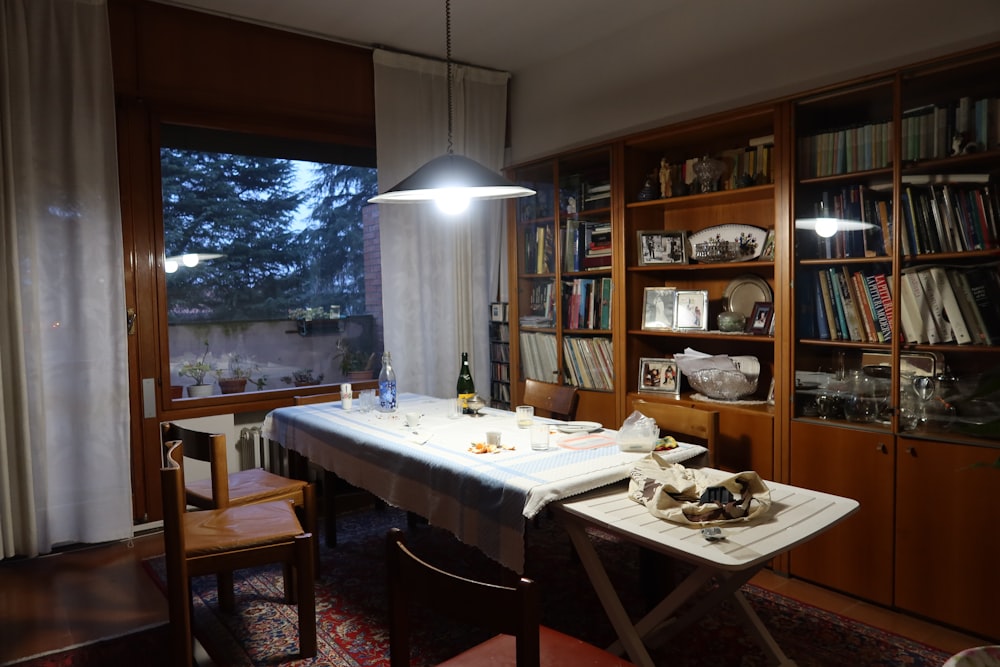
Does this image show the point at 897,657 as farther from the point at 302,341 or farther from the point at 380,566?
the point at 302,341

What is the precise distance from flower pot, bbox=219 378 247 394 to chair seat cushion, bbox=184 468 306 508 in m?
0.91

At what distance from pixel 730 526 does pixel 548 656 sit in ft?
1.88

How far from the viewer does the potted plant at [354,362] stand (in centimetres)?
444

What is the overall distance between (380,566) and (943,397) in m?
2.45

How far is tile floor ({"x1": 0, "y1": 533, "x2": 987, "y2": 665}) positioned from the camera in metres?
2.56

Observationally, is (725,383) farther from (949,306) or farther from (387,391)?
(387,391)

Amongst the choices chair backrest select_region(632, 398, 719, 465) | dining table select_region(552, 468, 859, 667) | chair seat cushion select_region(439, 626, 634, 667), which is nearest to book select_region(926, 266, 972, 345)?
chair backrest select_region(632, 398, 719, 465)

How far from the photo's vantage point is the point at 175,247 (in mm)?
3830

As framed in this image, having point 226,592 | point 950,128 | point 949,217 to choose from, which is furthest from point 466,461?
point 950,128

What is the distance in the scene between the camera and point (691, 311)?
11.7ft

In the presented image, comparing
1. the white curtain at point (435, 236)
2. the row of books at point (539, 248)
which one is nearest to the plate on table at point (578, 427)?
the row of books at point (539, 248)

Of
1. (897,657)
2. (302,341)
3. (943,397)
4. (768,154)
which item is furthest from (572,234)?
(897,657)

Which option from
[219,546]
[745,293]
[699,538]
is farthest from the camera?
→ [745,293]

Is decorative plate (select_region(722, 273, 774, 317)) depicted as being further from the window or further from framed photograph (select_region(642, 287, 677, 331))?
the window
